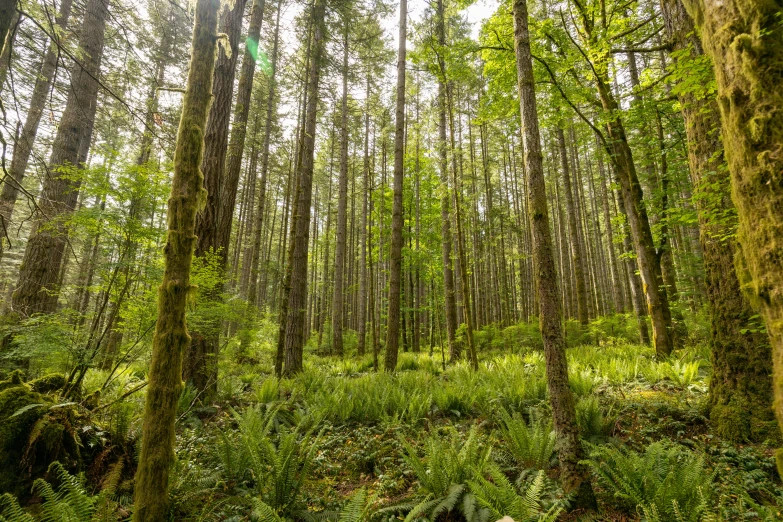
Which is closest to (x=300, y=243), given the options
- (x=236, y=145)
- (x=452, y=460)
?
(x=236, y=145)

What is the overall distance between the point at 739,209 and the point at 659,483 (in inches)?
101

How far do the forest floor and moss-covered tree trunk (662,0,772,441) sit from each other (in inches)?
13.2

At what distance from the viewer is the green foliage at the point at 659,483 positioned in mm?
2566

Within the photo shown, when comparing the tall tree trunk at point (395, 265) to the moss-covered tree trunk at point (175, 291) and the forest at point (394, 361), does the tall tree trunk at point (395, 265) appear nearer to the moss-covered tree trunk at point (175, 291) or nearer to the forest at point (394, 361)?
the forest at point (394, 361)

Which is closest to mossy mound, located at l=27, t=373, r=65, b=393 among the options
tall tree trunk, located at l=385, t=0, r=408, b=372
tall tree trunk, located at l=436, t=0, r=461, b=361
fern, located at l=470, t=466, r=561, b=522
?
fern, located at l=470, t=466, r=561, b=522

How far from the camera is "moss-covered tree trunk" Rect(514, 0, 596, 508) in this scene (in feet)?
9.53

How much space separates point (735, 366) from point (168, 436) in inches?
226

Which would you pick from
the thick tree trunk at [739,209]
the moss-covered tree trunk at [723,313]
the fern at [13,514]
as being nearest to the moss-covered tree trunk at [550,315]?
the thick tree trunk at [739,209]

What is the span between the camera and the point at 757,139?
1354mm

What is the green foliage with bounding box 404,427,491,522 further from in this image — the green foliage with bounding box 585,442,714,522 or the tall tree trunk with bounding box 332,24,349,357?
the tall tree trunk with bounding box 332,24,349,357

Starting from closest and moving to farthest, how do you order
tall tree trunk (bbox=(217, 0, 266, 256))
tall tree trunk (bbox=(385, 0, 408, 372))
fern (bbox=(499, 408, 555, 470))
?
1. fern (bbox=(499, 408, 555, 470))
2. tall tree trunk (bbox=(217, 0, 266, 256))
3. tall tree trunk (bbox=(385, 0, 408, 372))

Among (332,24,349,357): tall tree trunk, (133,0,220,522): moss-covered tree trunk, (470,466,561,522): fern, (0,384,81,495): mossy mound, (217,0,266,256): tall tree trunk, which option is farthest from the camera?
Result: (332,24,349,357): tall tree trunk

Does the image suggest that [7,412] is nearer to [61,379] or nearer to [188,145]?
[61,379]

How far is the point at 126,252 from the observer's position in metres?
4.42
